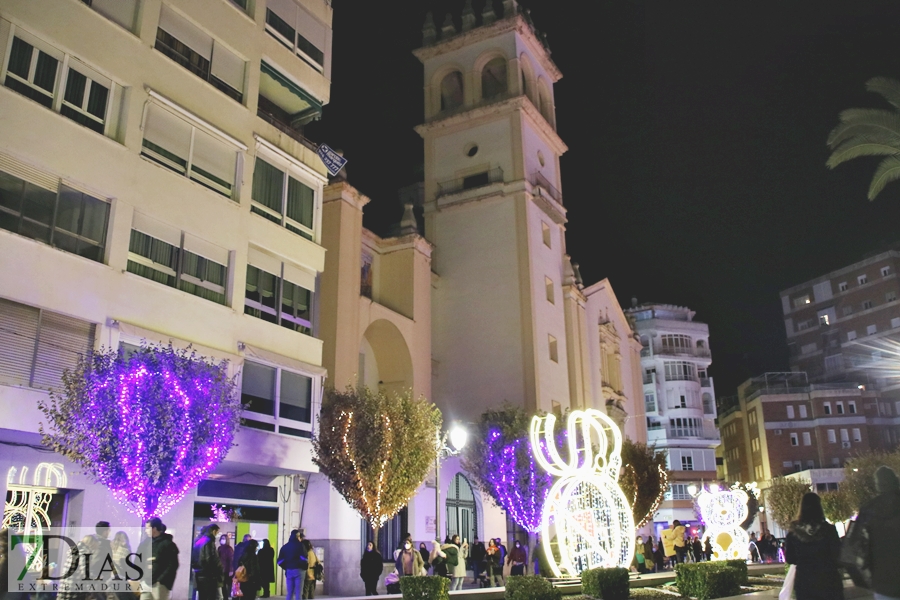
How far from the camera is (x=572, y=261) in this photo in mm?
46500

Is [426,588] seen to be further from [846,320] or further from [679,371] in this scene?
[846,320]

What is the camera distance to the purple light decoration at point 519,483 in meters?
29.4

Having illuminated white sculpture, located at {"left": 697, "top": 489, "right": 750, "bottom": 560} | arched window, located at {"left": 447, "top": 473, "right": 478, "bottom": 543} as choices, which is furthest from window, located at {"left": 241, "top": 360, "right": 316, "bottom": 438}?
illuminated white sculpture, located at {"left": 697, "top": 489, "right": 750, "bottom": 560}

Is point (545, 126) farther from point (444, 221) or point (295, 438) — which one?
point (295, 438)

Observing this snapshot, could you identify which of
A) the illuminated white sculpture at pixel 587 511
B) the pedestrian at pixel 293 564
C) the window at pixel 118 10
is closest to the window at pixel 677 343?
the illuminated white sculpture at pixel 587 511

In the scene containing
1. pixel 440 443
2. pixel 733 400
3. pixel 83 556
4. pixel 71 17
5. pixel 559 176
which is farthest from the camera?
pixel 733 400

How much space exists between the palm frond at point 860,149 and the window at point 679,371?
59.4 metres

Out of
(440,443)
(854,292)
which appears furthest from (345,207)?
(854,292)

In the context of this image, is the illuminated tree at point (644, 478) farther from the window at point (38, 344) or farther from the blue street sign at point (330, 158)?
the window at point (38, 344)

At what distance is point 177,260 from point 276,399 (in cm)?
465

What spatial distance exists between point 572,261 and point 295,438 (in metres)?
27.1

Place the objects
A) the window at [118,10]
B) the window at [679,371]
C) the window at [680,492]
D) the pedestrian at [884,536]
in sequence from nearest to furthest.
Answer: the pedestrian at [884,536] < the window at [118,10] < the window at [680,492] < the window at [679,371]

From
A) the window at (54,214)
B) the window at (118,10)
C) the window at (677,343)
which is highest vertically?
the window at (677,343)

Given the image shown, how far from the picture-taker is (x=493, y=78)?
4422 centimetres
